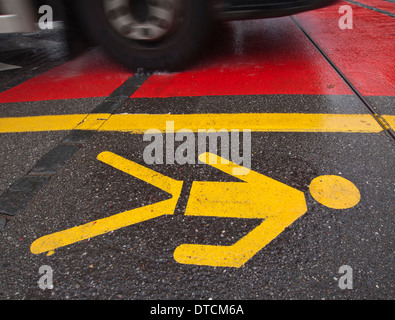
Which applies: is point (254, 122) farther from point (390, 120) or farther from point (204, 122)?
point (390, 120)

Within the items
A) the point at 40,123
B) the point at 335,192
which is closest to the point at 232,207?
the point at 335,192

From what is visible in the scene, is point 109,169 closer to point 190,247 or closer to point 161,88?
point 190,247

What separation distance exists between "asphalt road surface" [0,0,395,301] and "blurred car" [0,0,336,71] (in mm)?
274

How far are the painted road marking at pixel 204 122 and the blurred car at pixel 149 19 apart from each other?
1.02 m

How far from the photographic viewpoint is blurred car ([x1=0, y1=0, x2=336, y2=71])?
2928 mm

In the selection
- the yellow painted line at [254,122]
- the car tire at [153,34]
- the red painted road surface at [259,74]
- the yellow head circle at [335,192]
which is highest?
the car tire at [153,34]

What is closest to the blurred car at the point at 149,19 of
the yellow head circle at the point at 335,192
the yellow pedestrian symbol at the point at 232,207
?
the yellow pedestrian symbol at the point at 232,207

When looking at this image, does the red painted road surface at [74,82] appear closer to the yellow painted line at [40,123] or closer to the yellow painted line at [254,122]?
the yellow painted line at [40,123]

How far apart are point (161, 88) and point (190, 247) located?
204cm

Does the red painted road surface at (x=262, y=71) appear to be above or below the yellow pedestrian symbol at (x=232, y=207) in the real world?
above

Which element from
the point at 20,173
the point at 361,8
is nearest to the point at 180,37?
the point at 20,173

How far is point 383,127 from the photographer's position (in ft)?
7.28

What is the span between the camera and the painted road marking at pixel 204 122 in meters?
2.27

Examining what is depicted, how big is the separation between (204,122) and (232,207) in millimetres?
969
